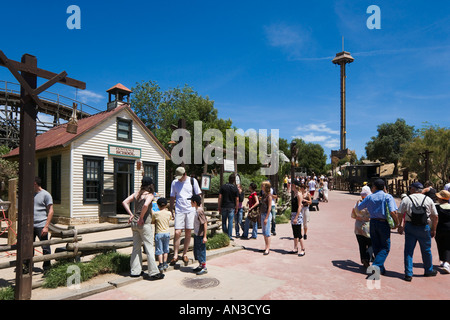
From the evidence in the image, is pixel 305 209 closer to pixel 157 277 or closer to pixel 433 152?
pixel 157 277

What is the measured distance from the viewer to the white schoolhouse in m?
13.8

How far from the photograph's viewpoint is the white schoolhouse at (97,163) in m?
13.8

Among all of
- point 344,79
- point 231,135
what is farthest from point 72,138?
point 344,79

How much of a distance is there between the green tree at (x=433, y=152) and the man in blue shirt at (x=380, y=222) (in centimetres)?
2543

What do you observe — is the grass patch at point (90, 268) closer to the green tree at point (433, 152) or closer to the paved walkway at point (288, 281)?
the paved walkway at point (288, 281)

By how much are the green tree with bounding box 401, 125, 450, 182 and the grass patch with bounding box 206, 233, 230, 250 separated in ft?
84.8

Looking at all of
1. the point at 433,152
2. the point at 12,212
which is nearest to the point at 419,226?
the point at 12,212

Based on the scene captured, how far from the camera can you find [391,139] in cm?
4612

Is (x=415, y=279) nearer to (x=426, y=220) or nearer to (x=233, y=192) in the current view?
(x=426, y=220)

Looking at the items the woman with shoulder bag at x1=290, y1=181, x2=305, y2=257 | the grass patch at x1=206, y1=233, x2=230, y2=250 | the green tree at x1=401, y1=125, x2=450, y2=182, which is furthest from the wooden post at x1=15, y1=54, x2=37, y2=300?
the green tree at x1=401, y1=125, x2=450, y2=182

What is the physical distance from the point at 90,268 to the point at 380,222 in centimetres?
577

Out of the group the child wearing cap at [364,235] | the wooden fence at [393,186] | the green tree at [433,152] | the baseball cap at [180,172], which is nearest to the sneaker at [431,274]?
the child wearing cap at [364,235]

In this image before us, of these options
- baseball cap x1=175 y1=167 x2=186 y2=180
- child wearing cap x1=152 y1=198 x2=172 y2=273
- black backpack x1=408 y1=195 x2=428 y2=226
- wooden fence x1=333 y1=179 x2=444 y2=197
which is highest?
baseball cap x1=175 y1=167 x2=186 y2=180

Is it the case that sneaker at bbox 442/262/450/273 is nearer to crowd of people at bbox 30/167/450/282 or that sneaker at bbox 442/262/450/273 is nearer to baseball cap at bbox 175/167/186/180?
crowd of people at bbox 30/167/450/282
